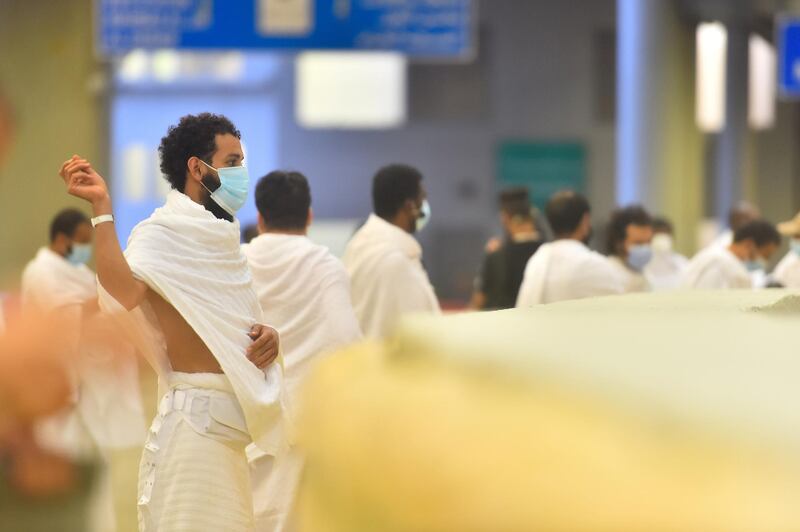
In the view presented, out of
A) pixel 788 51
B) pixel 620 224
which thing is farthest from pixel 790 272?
pixel 788 51

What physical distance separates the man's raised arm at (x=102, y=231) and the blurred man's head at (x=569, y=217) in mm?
4514

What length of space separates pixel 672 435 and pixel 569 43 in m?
25.5

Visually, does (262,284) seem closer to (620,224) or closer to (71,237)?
(71,237)

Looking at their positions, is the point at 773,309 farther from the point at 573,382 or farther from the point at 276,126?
the point at 276,126

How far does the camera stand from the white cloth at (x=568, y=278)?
25.7 feet

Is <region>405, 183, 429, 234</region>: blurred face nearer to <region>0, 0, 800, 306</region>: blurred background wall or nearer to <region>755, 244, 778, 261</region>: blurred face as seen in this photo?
<region>755, 244, 778, 261</region>: blurred face

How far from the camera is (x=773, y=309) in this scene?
1.96m

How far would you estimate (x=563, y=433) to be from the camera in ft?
3.33

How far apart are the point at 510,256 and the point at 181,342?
5.39 m

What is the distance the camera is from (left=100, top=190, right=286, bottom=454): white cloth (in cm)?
419

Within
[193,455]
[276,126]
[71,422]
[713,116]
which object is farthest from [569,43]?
[71,422]

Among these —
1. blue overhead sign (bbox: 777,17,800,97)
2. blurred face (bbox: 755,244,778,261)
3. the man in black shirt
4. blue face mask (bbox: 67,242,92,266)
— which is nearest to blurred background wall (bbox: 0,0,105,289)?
blue face mask (bbox: 67,242,92,266)

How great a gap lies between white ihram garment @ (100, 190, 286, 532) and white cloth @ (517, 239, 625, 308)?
3.59m

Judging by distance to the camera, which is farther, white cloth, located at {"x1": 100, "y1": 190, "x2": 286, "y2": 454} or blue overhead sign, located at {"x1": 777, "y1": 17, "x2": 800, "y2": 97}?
blue overhead sign, located at {"x1": 777, "y1": 17, "x2": 800, "y2": 97}
